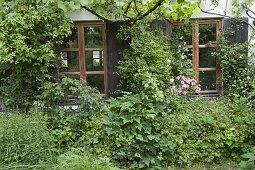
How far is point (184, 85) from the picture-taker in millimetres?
5844

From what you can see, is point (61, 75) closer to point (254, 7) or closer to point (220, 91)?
point (220, 91)

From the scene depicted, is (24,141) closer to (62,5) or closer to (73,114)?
(73,114)

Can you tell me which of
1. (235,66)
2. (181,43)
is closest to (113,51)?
(181,43)

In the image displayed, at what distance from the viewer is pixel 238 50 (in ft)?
21.3

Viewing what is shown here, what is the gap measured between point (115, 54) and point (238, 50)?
2.35 metres

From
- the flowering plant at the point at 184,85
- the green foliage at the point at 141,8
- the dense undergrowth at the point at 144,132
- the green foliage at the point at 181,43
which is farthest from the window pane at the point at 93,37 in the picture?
the dense undergrowth at the point at 144,132

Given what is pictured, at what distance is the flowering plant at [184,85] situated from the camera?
584 cm

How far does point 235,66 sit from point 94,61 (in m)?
2.73

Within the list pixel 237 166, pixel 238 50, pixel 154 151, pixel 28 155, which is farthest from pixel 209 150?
pixel 238 50

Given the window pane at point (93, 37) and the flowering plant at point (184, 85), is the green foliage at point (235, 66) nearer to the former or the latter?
the flowering plant at point (184, 85)

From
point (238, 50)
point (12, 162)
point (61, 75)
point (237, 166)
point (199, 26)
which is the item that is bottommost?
point (237, 166)

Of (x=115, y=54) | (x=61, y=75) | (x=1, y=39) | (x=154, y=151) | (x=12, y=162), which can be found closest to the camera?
(x=12, y=162)

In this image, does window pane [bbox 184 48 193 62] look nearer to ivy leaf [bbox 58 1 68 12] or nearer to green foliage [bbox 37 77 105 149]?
green foliage [bbox 37 77 105 149]

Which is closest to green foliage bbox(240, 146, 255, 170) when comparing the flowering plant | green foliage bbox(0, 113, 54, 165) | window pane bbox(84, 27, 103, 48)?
the flowering plant
